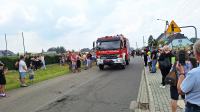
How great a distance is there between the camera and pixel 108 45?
3191 centimetres

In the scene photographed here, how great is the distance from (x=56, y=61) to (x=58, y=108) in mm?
44753

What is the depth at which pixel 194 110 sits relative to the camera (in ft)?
15.3

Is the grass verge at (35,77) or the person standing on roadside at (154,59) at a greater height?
the person standing on roadside at (154,59)

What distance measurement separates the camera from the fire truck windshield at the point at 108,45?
31600mm

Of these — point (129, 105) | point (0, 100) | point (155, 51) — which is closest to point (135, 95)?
point (129, 105)

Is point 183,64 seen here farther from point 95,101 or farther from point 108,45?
point 108,45

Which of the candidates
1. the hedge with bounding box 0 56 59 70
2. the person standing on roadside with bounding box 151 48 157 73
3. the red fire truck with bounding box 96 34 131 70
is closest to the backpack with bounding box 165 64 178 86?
the person standing on roadside with bounding box 151 48 157 73

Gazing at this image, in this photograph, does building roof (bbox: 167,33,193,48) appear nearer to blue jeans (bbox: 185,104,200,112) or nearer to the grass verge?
the grass verge

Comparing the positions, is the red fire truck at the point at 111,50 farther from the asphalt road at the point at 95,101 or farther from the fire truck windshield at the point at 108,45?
the asphalt road at the point at 95,101

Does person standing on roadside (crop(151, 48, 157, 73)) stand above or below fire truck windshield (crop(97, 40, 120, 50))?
below

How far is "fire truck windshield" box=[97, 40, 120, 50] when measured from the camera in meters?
31.6

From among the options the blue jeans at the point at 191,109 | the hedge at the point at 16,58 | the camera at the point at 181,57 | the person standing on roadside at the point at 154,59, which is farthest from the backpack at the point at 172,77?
the hedge at the point at 16,58

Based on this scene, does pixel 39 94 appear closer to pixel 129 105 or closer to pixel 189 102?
pixel 129 105

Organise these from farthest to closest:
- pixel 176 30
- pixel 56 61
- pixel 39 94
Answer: pixel 56 61, pixel 176 30, pixel 39 94
